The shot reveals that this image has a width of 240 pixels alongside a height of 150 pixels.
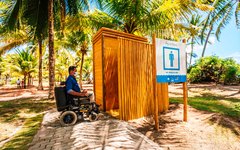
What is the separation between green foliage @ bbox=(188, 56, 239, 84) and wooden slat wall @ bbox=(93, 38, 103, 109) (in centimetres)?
1290

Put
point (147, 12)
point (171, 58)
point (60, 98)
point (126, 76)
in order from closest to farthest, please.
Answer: point (60, 98) → point (171, 58) → point (126, 76) → point (147, 12)

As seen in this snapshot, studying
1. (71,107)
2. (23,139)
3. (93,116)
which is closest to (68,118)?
(71,107)

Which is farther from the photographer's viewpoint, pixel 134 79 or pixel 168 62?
pixel 134 79

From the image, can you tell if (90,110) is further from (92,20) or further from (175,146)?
(92,20)

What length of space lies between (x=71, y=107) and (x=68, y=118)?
0.99 ft

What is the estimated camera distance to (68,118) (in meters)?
5.90

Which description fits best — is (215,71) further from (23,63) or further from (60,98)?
(23,63)

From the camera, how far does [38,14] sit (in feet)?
40.0

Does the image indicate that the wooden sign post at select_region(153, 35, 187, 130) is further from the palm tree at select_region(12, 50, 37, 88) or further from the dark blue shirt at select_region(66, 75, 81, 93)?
the palm tree at select_region(12, 50, 37, 88)

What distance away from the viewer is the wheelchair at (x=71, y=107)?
582cm

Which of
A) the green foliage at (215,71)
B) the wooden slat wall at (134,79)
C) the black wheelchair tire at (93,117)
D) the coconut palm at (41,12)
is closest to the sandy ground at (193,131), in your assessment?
the wooden slat wall at (134,79)

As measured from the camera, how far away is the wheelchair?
19.1 feet

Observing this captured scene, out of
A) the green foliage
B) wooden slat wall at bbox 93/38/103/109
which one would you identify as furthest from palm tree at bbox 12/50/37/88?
wooden slat wall at bbox 93/38/103/109

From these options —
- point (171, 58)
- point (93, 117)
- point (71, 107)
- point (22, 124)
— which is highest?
point (171, 58)
